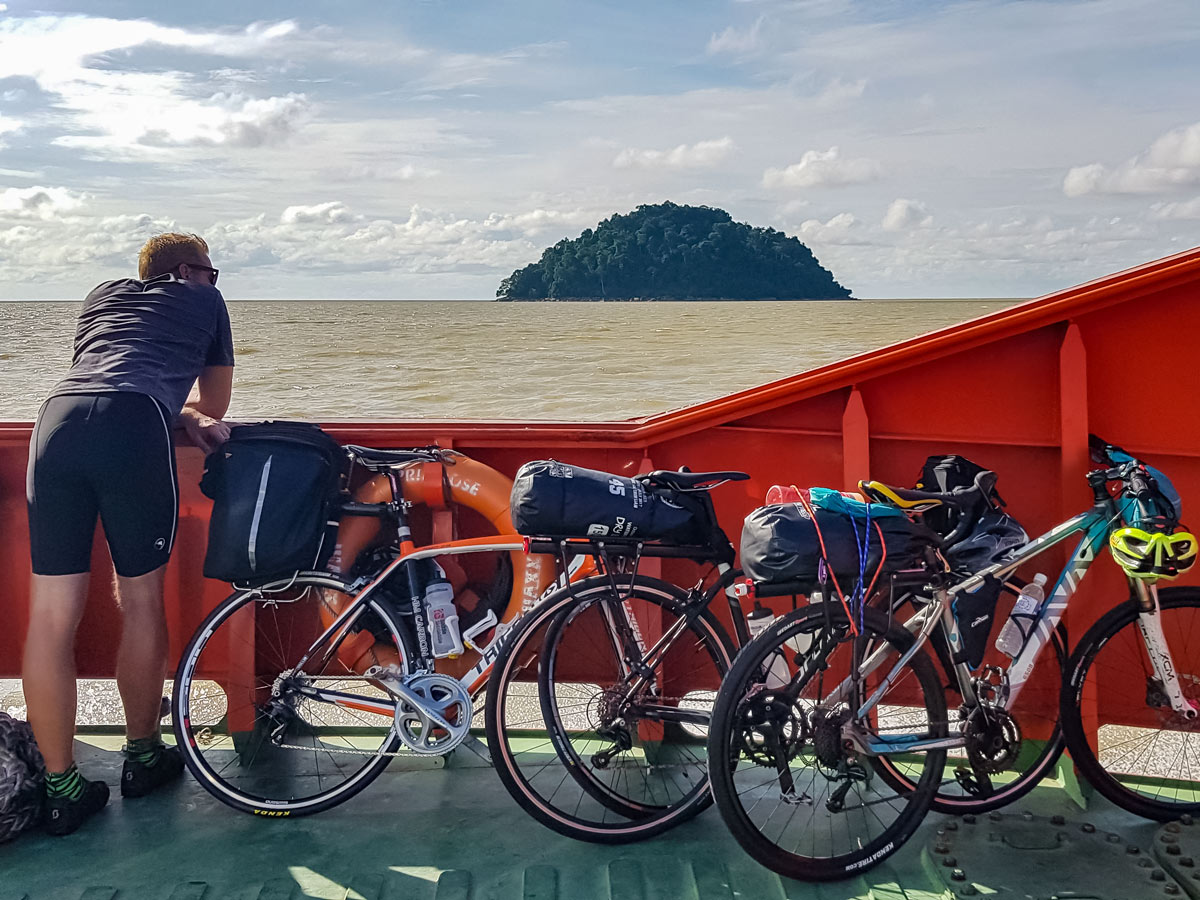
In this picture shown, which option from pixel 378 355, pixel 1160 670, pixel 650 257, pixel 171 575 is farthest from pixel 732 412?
pixel 650 257

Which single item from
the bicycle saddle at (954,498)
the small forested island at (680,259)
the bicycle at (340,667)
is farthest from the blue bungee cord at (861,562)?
the small forested island at (680,259)

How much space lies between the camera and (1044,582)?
333 cm

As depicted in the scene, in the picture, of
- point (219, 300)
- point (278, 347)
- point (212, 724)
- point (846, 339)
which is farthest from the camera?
point (278, 347)

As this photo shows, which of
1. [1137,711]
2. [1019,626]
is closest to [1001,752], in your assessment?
[1019,626]

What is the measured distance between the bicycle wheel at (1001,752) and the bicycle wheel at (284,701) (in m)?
1.64

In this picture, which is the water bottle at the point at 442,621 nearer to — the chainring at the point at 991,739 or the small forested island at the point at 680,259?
the chainring at the point at 991,739

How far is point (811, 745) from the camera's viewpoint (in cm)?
308

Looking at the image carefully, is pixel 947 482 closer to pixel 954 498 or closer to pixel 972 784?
pixel 954 498

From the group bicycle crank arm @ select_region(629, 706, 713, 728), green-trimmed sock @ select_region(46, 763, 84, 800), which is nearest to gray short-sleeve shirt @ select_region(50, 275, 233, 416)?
green-trimmed sock @ select_region(46, 763, 84, 800)

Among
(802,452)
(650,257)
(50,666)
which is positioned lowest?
(50,666)

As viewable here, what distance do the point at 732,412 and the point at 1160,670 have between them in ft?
5.02

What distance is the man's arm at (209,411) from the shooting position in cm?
366

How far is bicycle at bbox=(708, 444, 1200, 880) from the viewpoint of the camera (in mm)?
2982

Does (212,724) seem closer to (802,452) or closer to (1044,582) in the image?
(802,452)
